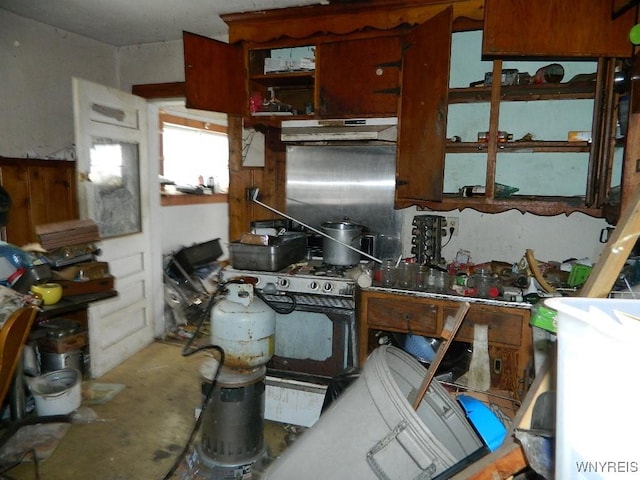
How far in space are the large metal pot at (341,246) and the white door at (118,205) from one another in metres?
1.47

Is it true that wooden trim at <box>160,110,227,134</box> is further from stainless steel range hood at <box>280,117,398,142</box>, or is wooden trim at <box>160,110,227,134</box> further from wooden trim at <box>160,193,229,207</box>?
stainless steel range hood at <box>280,117,398,142</box>

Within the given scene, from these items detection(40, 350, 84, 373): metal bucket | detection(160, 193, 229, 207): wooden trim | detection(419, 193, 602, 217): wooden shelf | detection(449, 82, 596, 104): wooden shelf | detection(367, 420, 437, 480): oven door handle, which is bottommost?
detection(40, 350, 84, 373): metal bucket

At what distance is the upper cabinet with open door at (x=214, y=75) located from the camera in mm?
2430

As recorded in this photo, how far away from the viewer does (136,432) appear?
7.26 ft

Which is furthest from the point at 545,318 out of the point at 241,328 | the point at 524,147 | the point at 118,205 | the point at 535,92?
the point at 118,205

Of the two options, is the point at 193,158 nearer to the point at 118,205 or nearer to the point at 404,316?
the point at 118,205

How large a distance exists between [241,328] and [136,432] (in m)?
0.92

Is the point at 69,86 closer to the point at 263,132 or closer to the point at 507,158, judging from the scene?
the point at 263,132

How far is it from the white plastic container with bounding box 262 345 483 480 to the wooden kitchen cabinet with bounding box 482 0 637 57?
155cm

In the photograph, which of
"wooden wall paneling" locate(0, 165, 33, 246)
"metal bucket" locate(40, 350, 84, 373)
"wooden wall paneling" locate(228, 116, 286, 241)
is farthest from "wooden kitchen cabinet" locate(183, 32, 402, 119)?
"metal bucket" locate(40, 350, 84, 373)

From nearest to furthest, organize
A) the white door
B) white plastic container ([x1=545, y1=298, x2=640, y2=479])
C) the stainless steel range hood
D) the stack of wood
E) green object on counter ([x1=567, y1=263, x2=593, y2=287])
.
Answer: white plastic container ([x1=545, y1=298, x2=640, y2=479]) → green object on counter ([x1=567, y1=263, x2=593, y2=287]) → the stack of wood → the stainless steel range hood → the white door

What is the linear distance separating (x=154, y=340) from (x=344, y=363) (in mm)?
1892

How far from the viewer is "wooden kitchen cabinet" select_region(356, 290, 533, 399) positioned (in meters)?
1.90

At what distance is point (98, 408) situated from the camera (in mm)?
2422
